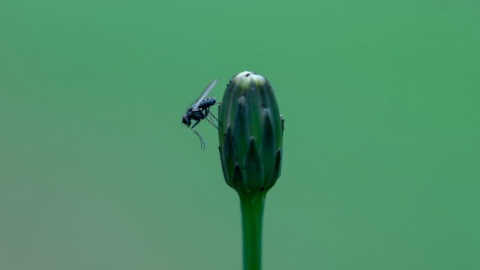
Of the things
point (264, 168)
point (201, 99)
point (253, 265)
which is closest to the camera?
point (253, 265)

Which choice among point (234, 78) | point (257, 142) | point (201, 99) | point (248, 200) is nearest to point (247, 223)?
point (248, 200)

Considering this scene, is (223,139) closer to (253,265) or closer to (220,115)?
(220,115)

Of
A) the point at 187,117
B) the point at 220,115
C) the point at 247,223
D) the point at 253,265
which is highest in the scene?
the point at 187,117

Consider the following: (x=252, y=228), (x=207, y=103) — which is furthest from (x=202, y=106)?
(x=252, y=228)

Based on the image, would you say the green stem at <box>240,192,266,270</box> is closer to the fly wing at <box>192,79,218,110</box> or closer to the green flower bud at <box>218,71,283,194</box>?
the green flower bud at <box>218,71,283,194</box>

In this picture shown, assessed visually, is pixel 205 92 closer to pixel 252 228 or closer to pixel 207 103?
pixel 207 103

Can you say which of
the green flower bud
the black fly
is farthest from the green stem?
the black fly
